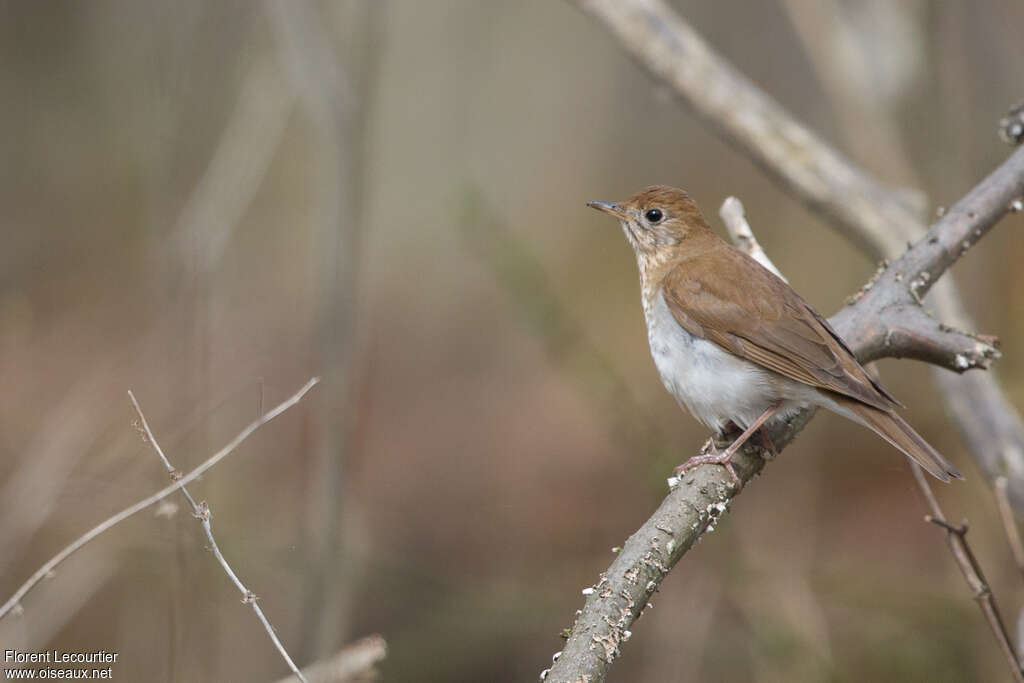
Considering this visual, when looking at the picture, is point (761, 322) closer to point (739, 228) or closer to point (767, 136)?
point (739, 228)

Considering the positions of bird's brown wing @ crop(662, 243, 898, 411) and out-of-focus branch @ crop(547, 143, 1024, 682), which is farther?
bird's brown wing @ crop(662, 243, 898, 411)

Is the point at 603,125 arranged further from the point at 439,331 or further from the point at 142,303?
the point at 142,303

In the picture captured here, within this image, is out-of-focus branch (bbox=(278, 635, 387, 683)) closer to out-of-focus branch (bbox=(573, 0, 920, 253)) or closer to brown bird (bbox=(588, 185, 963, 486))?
brown bird (bbox=(588, 185, 963, 486))

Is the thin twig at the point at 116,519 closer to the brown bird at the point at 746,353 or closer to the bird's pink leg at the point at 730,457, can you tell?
the bird's pink leg at the point at 730,457

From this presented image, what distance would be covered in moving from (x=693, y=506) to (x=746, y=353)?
1.11 metres

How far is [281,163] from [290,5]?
5.08 meters

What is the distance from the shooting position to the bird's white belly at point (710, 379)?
362 cm

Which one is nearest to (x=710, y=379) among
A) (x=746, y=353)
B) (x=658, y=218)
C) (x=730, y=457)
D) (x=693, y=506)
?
(x=746, y=353)

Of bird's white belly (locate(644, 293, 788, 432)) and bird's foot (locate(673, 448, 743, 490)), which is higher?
bird's white belly (locate(644, 293, 788, 432))

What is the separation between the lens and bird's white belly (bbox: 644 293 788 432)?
143 inches

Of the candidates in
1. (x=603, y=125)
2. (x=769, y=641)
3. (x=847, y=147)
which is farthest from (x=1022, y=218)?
(x=769, y=641)

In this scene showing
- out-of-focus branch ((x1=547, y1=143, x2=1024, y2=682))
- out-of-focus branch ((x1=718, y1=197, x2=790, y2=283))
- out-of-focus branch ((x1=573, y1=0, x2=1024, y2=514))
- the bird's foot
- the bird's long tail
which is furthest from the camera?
out-of-focus branch ((x1=573, y1=0, x2=1024, y2=514))

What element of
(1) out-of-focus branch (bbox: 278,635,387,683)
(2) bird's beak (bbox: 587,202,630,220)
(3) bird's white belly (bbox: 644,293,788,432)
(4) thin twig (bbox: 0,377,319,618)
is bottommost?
(1) out-of-focus branch (bbox: 278,635,387,683)

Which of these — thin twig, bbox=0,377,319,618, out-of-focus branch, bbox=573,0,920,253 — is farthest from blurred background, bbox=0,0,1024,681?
thin twig, bbox=0,377,319,618
